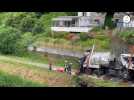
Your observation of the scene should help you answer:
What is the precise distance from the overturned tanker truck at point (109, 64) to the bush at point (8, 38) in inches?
26.9

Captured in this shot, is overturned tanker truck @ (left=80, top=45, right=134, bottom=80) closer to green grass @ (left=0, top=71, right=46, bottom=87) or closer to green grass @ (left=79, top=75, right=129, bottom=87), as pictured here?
green grass @ (left=79, top=75, right=129, bottom=87)

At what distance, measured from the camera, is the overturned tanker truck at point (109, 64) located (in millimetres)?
4570

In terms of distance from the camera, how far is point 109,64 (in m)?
4.62

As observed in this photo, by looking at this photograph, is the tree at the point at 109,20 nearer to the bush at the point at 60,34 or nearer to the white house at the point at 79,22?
the white house at the point at 79,22

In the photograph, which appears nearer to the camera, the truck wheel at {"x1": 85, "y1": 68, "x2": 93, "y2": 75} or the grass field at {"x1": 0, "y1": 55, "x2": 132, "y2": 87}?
the grass field at {"x1": 0, "y1": 55, "x2": 132, "y2": 87}

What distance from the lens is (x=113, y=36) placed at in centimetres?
461

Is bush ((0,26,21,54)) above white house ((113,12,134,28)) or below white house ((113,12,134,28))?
below

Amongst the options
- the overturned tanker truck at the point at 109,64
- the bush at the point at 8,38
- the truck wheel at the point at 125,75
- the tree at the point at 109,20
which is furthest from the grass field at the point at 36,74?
the tree at the point at 109,20

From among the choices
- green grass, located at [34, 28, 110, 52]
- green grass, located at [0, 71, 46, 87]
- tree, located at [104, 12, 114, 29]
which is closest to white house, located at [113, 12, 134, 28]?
tree, located at [104, 12, 114, 29]

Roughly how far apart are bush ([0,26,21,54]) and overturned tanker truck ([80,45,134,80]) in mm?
684

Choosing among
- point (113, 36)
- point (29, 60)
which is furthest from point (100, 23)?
point (29, 60)

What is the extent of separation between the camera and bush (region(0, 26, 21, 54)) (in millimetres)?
4605
